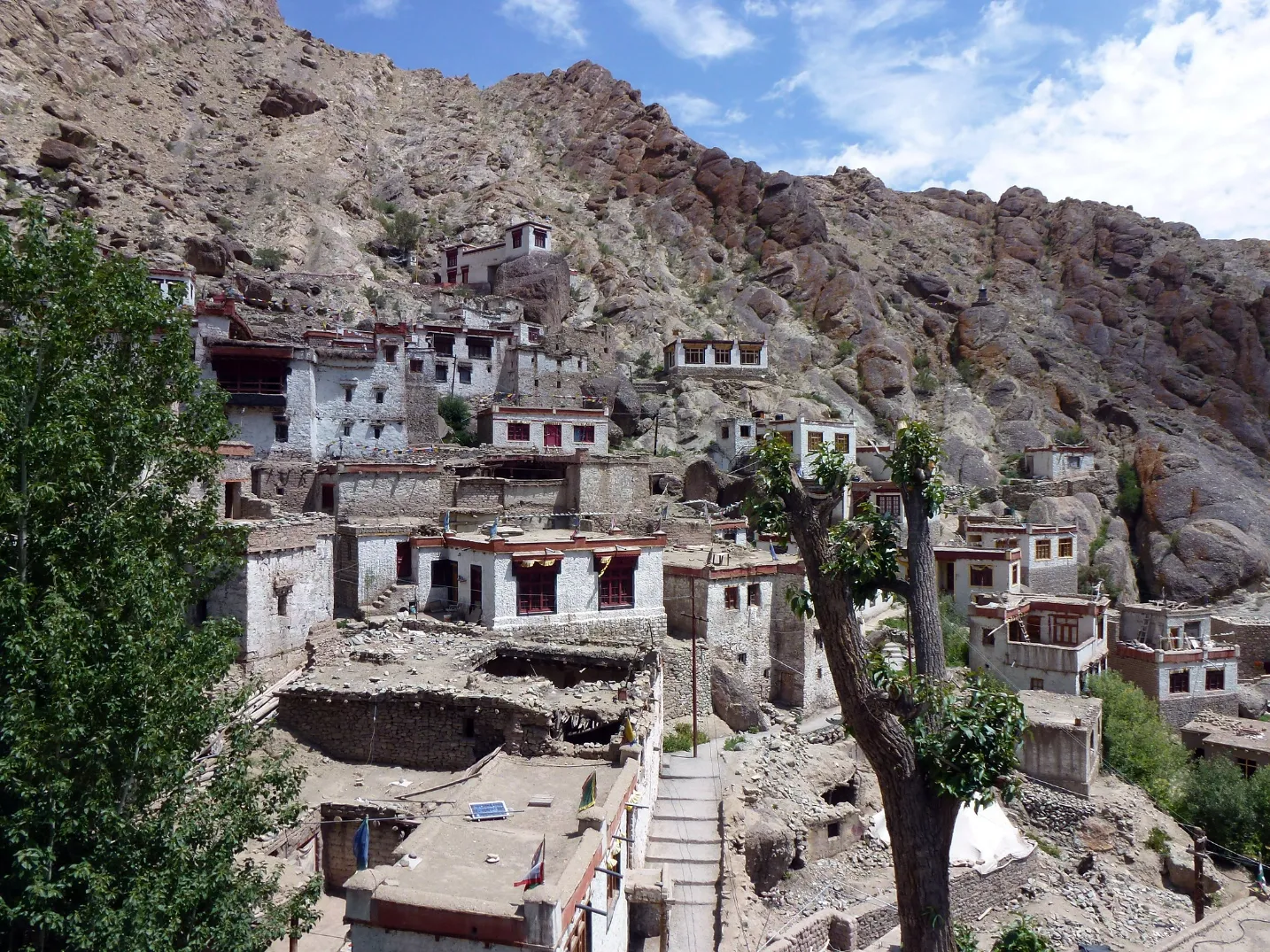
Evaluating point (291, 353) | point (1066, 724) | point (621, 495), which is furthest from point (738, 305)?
point (1066, 724)

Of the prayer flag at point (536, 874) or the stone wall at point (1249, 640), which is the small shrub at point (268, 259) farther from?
the stone wall at point (1249, 640)

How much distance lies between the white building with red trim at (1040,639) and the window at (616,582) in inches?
674

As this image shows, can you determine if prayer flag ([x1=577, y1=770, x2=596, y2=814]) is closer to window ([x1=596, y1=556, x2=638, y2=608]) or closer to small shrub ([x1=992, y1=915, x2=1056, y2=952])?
small shrub ([x1=992, y1=915, x2=1056, y2=952])

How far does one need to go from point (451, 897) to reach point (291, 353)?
97.3 feet

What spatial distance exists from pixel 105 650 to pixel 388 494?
18083 millimetres

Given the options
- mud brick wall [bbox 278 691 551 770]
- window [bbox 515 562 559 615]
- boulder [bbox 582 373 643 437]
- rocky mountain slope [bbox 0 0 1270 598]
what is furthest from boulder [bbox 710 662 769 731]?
rocky mountain slope [bbox 0 0 1270 598]

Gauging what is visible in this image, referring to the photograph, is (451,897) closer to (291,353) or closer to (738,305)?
(291,353)

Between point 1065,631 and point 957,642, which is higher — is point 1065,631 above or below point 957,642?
above

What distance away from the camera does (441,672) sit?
20188 millimetres

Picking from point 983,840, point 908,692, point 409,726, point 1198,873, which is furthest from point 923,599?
point 1198,873

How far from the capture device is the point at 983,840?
21.2 meters

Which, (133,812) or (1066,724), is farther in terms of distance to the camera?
(1066,724)

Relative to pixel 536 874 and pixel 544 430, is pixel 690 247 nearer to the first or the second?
pixel 544 430

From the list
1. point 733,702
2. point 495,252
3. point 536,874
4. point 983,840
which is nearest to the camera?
point 536,874
